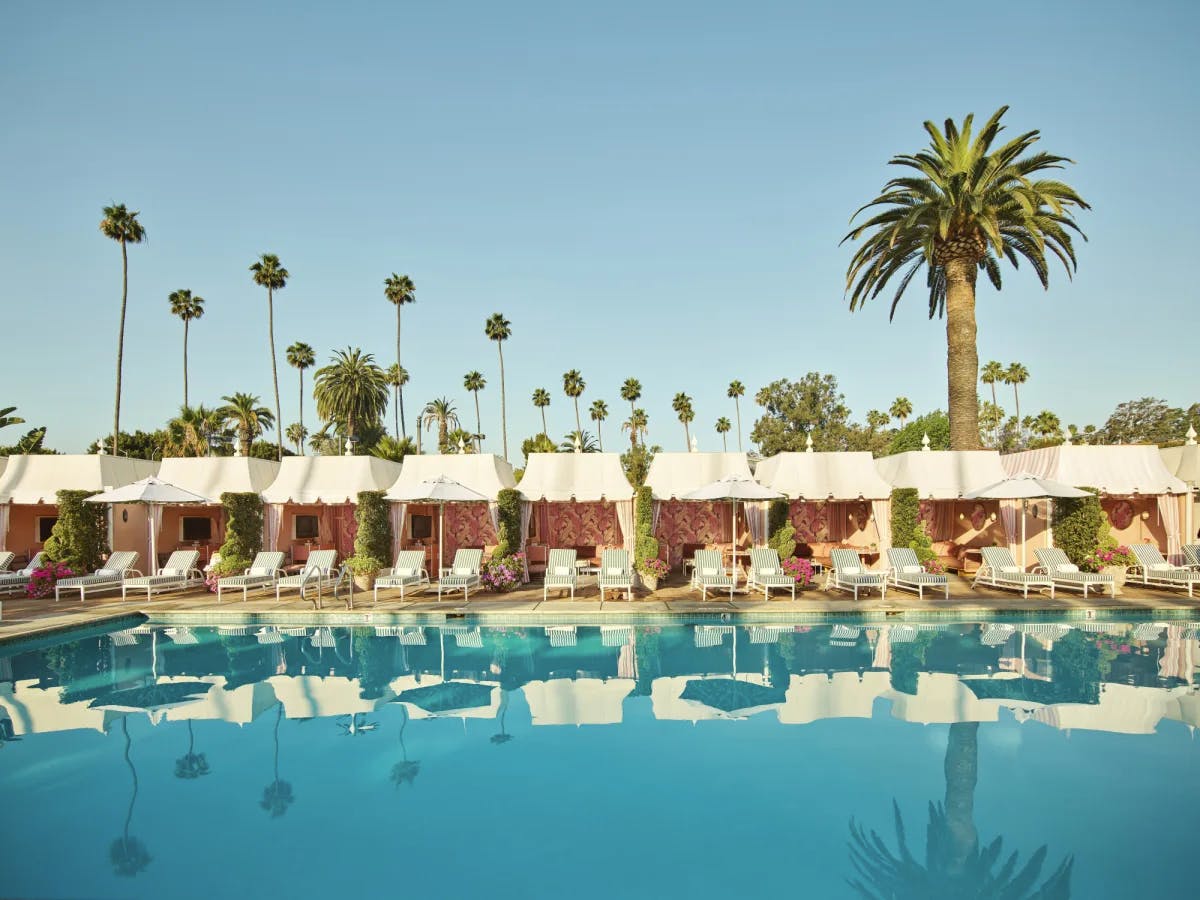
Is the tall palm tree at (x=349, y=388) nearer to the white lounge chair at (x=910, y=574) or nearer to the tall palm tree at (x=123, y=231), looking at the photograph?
the tall palm tree at (x=123, y=231)

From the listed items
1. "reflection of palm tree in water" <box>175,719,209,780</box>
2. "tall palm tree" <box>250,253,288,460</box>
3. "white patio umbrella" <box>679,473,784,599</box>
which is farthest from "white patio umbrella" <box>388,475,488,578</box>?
"tall palm tree" <box>250,253,288,460</box>

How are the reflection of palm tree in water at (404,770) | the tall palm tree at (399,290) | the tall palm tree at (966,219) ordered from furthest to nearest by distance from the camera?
1. the tall palm tree at (399,290)
2. the tall palm tree at (966,219)
3. the reflection of palm tree in water at (404,770)

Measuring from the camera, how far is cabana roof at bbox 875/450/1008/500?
17734mm

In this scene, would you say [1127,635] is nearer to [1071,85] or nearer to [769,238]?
[1071,85]

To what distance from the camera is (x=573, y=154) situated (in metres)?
21.2

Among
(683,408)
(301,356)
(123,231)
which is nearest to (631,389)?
(683,408)

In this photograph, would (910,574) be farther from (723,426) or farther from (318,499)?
(723,426)

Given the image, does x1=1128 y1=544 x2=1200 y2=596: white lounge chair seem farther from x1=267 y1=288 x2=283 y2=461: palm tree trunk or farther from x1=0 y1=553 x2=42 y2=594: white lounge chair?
x1=267 y1=288 x2=283 y2=461: palm tree trunk

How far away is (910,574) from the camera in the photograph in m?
14.5

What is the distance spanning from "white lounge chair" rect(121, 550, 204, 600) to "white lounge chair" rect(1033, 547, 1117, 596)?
20.1 metres

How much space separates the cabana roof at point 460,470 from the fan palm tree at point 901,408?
5074 cm

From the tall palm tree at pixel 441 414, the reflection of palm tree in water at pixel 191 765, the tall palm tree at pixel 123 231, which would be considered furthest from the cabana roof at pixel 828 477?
the tall palm tree at pixel 441 414

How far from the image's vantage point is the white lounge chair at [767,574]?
14117mm

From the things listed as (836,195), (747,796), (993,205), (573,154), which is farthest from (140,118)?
(993,205)
